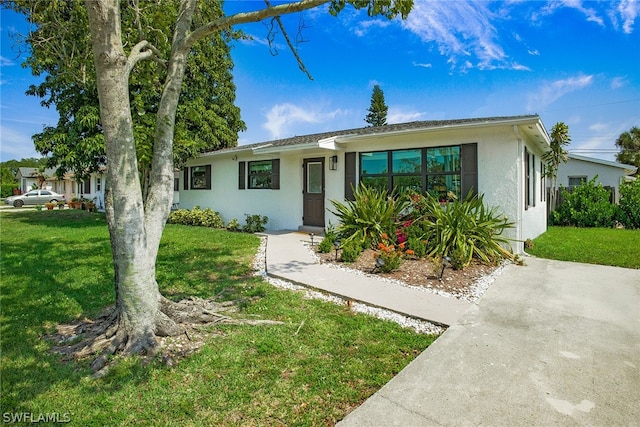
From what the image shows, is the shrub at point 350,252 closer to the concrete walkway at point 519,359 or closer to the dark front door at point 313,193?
the concrete walkway at point 519,359

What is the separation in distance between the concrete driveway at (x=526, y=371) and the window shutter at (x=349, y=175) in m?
5.52

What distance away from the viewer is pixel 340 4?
4016mm

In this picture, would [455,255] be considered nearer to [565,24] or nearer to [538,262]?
[538,262]

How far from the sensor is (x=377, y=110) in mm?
36000

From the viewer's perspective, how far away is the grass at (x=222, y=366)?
235 cm

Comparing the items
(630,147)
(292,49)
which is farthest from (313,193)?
(630,147)

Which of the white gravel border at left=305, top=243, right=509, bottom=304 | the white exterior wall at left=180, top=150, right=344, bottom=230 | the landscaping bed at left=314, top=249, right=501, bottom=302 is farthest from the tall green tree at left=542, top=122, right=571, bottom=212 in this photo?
the white exterior wall at left=180, top=150, right=344, bottom=230

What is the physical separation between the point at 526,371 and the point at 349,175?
738 cm

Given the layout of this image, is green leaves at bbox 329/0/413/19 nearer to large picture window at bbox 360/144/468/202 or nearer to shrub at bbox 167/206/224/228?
large picture window at bbox 360/144/468/202

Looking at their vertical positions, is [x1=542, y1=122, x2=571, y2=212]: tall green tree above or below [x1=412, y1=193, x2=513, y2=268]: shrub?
above

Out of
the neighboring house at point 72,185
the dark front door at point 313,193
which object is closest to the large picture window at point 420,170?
the dark front door at point 313,193

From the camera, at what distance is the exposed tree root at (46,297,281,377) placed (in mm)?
3107

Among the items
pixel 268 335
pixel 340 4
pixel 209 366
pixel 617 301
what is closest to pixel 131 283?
pixel 209 366

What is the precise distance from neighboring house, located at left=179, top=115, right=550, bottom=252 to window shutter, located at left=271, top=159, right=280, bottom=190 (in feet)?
0.11
